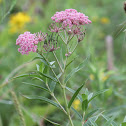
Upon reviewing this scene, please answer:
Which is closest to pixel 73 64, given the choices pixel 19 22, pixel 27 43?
pixel 27 43

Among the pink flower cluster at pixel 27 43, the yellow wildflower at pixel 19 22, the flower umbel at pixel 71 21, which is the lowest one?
the pink flower cluster at pixel 27 43

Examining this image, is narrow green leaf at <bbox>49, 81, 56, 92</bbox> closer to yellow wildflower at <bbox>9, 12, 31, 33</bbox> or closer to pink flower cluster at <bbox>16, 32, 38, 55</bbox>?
pink flower cluster at <bbox>16, 32, 38, 55</bbox>

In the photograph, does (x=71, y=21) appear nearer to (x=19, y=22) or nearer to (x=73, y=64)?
(x=73, y=64)

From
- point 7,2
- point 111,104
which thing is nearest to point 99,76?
point 111,104

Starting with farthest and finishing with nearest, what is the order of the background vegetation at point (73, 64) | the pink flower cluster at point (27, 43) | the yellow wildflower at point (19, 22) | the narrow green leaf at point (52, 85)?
the yellow wildflower at point (19, 22) → the background vegetation at point (73, 64) → the narrow green leaf at point (52, 85) → the pink flower cluster at point (27, 43)

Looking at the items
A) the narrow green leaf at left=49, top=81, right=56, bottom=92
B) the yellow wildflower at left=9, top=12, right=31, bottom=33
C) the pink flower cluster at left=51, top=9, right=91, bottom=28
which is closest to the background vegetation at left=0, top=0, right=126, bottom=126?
the yellow wildflower at left=9, top=12, right=31, bottom=33

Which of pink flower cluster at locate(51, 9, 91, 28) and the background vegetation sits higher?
the background vegetation

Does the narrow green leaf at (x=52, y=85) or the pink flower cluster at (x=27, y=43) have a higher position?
the pink flower cluster at (x=27, y=43)

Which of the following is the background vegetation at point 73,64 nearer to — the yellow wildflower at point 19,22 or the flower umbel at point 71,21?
the yellow wildflower at point 19,22

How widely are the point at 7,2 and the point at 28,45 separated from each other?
31.2 inches

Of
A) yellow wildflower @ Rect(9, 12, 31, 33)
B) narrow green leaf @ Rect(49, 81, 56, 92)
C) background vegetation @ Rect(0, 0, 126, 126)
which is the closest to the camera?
narrow green leaf @ Rect(49, 81, 56, 92)

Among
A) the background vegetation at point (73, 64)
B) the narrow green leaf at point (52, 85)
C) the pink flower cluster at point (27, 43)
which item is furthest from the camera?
the background vegetation at point (73, 64)

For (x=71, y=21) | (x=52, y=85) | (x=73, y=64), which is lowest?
(x=52, y=85)

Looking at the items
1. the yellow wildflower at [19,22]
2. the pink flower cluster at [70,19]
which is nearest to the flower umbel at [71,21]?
the pink flower cluster at [70,19]
